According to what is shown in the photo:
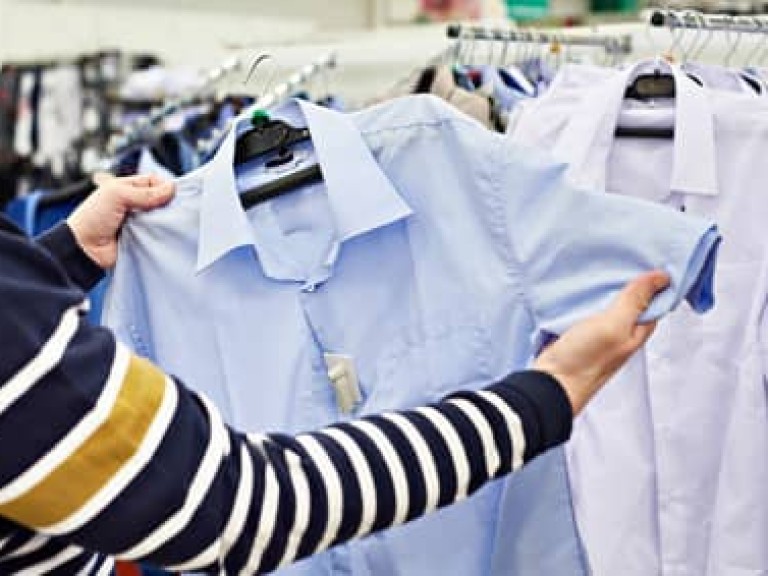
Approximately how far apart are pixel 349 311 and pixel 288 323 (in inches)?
2.4

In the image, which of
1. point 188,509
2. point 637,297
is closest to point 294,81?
point 637,297

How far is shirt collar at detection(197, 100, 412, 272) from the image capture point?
82cm

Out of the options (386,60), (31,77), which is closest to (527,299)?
(386,60)

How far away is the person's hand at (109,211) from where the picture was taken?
2.96 ft

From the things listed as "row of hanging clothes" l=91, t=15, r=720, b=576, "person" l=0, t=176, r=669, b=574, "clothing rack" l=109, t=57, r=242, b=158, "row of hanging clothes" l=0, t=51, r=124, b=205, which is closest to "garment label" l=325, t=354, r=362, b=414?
"row of hanging clothes" l=91, t=15, r=720, b=576

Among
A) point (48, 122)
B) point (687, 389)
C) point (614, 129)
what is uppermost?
point (614, 129)

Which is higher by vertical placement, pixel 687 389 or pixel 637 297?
pixel 637 297

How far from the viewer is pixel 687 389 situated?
0.99m

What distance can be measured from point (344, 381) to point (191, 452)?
0.30 metres

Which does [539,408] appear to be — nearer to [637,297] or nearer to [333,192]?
[637,297]

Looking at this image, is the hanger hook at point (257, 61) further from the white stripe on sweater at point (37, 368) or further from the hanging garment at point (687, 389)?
the white stripe on sweater at point (37, 368)

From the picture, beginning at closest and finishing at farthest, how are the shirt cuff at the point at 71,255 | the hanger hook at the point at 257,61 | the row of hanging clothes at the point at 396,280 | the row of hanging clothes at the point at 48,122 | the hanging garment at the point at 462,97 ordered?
the row of hanging clothes at the point at 396,280 < the shirt cuff at the point at 71,255 < the hanger hook at the point at 257,61 < the hanging garment at the point at 462,97 < the row of hanging clothes at the point at 48,122

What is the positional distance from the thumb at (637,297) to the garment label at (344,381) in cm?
26

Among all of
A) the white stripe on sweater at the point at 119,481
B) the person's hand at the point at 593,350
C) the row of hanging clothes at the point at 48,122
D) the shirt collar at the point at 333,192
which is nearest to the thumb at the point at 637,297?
the person's hand at the point at 593,350
